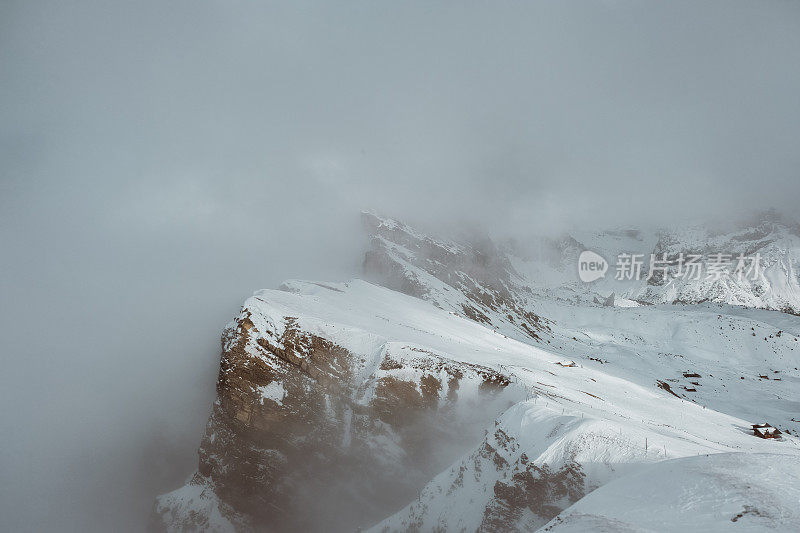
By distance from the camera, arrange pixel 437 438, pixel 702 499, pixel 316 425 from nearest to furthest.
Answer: pixel 702 499 < pixel 437 438 < pixel 316 425

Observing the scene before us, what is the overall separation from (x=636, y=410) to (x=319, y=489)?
95.5ft

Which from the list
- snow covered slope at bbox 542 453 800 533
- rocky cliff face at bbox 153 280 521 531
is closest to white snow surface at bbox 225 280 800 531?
snow covered slope at bbox 542 453 800 533

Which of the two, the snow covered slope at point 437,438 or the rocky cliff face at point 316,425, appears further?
the rocky cliff face at point 316,425

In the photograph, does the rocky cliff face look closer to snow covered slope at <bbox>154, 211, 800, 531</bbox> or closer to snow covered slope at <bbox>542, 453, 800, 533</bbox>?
snow covered slope at <bbox>154, 211, 800, 531</bbox>

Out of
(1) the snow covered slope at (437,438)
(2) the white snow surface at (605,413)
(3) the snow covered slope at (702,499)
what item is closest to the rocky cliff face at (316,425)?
(1) the snow covered slope at (437,438)

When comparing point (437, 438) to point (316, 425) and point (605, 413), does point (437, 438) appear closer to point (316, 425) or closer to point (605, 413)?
point (316, 425)

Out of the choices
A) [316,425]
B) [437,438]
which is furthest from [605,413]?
[316,425]

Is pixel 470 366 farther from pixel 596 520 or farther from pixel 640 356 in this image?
pixel 640 356

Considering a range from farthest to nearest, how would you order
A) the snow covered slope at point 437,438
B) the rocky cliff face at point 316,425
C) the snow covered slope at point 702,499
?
the rocky cliff face at point 316,425
the snow covered slope at point 437,438
the snow covered slope at point 702,499

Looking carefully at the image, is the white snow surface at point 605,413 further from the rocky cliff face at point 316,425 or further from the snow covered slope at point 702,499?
the rocky cliff face at point 316,425

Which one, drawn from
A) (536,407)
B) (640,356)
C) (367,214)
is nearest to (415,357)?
(536,407)

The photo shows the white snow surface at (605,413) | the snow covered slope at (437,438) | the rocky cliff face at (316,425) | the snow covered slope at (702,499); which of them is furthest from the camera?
the rocky cliff face at (316,425)

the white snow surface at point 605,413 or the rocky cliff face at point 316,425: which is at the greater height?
the white snow surface at point 605,413

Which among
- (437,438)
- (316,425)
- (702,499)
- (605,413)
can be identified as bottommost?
(316,425)
